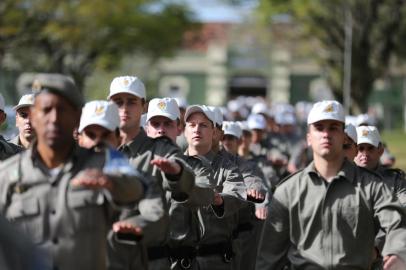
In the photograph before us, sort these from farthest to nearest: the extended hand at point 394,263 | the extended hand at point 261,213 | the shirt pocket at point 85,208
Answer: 1. the extended hand at point 261,213
2. the extended hand at point 394,263
3. the shirt pocket at point 85,208

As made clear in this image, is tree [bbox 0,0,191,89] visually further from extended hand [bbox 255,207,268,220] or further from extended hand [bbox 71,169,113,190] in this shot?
extended hand [bbox 71,169,113,190]

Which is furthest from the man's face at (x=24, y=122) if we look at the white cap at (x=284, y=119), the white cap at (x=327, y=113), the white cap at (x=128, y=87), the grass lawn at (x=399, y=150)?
the grass lawn at (x=399, y=150)

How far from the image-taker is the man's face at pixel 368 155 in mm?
11289

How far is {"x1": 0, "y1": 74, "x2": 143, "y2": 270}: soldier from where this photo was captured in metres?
6.46

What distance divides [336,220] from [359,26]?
36053mm

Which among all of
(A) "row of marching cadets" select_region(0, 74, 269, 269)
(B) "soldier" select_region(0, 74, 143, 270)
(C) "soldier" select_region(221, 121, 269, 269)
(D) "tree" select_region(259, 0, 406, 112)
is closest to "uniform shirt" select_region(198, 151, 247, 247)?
(C) "soldier" select_region(221, 121, 269, 269)

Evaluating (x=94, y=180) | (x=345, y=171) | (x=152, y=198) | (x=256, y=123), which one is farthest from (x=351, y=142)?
(x=256, y=123)

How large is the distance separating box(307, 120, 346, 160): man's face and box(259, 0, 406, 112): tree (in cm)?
3293

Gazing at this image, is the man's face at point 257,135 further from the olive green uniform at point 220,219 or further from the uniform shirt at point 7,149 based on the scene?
the uniform shirt at point 7,149

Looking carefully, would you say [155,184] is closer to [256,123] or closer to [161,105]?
[161,105]

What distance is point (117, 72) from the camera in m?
62.3

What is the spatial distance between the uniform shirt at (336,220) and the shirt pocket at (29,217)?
5.90 ft

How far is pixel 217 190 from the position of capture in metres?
10.0

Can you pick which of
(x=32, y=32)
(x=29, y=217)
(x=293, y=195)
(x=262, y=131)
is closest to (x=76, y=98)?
(x=29, y=217)
